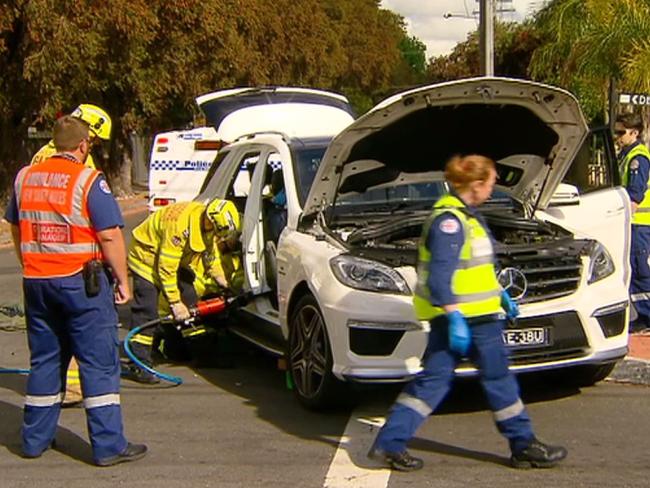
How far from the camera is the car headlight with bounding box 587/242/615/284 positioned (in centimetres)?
705

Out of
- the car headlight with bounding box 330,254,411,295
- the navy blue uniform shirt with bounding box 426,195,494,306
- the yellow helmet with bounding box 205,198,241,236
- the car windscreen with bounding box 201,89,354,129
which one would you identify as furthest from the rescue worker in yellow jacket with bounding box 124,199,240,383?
the car windscreen with bounding box 201,89,354,129

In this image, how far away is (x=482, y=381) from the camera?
5.76 metres

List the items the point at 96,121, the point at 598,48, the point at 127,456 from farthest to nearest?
the point at 598,48 < the point at 96,121 < the point at 127,456

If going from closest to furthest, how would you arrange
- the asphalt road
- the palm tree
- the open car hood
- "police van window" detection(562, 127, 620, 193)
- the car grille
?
the asphalt road < the car grille < the open car hood < "police van window" detection(562, 127, 620, 193) < the palm tree

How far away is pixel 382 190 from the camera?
27.1 ft

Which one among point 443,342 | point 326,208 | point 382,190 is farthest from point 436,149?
point 443,342

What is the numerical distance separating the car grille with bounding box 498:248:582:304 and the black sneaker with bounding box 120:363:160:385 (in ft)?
9.51

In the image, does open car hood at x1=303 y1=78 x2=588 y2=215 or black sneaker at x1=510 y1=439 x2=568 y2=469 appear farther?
Result: open car hood at x1=303 y1=78 x2=588 y2=215

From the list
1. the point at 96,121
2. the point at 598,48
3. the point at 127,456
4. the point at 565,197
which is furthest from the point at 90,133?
the point at 598,48

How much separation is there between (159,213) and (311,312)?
6.31 ft

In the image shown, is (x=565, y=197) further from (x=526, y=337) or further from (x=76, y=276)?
(x=76, y=276)

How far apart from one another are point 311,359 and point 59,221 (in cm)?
194

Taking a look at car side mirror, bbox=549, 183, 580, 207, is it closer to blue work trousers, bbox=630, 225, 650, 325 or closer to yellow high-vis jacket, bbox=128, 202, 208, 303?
blue work trousers, bbox=630, 225, 650, 325

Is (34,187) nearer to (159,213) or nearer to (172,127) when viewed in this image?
(159,213)
